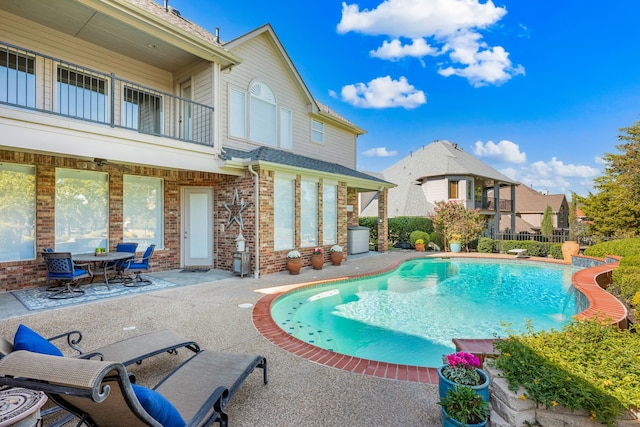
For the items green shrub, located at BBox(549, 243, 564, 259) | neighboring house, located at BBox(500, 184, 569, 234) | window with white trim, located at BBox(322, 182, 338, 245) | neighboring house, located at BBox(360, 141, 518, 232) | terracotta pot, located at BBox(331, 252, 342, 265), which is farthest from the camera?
neighboring house, located at BBox(500, 184, 569, 234)

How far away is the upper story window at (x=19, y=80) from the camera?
7527 mm

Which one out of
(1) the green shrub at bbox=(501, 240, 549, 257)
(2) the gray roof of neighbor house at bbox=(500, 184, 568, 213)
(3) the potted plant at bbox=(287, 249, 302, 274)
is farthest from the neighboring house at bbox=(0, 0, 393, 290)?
(2) the gray roof of neighbor house at bbox=(500, 184, 568, 213)

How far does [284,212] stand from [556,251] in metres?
13.4

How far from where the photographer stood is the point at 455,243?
56.8ft

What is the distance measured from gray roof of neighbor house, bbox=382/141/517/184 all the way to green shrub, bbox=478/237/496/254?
392 inches

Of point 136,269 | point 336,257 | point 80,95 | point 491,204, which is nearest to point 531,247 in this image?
point 336,257

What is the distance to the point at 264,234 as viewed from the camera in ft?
32.3

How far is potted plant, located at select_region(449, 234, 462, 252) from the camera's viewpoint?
1730 centimetres

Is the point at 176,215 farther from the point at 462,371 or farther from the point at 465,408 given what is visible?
→ the point at 465,408

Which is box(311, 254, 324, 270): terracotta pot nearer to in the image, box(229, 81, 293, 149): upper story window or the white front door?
the white front door

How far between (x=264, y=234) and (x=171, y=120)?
491cm

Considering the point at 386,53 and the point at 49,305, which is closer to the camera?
the point at 49,305

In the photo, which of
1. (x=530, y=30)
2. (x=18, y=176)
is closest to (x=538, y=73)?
(x=530, y=30)

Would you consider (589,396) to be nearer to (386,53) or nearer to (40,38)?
(40,38)
